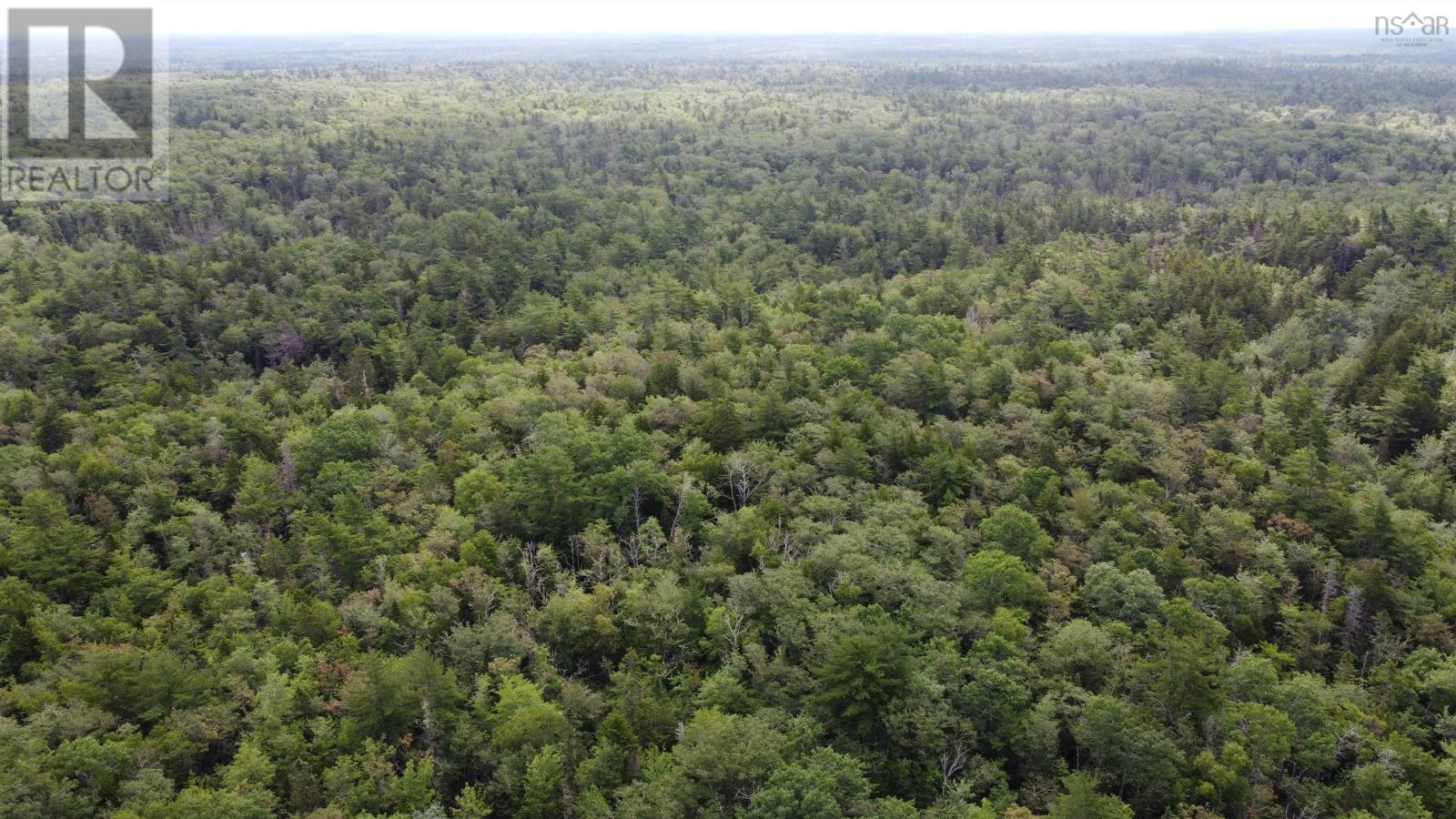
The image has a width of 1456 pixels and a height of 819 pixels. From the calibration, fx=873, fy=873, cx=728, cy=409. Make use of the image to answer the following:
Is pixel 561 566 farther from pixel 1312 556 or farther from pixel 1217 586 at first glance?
pixel 1312 556

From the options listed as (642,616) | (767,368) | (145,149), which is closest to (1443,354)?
(767,368)

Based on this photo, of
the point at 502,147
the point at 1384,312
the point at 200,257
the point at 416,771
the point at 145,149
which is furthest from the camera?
the point at 502,147

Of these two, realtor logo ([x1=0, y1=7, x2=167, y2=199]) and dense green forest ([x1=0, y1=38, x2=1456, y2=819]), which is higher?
realtor logo ([x1=0, y1=7, x2=167, y2=199])

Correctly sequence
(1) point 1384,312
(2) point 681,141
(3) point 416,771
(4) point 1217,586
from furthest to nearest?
1. (2) point 681,141
2. (1) point 1384,312
3. (4) point 1217,586
4. (3) point 416,771

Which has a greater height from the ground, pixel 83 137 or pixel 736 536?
pixel 83 137

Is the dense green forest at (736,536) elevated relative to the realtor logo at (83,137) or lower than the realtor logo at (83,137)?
lower

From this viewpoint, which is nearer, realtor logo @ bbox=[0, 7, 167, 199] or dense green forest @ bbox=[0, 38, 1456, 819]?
dense green forest @ bbox=[0, 38, 1456, 819]

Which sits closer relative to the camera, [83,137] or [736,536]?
[736,536]

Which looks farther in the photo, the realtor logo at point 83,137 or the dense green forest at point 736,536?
the realtor logo at point 83,137
